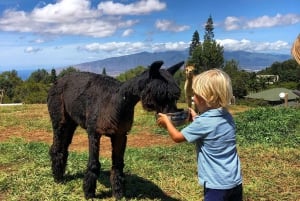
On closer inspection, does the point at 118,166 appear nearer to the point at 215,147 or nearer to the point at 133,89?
the point at 133,89

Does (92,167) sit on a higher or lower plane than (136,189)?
higher

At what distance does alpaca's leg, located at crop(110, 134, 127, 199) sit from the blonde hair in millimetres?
2502

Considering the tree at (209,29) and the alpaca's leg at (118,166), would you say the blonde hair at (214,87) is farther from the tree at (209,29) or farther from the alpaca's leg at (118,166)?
the tree at (209,29)

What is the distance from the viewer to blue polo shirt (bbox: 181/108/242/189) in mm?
3467

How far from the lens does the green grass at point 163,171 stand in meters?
6.12

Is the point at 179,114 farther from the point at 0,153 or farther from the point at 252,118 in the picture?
the point at 252,118

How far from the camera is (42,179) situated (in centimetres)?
680

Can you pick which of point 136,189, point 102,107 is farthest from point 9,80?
point 102,107

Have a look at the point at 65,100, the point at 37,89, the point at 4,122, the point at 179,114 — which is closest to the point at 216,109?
the point at 179,114

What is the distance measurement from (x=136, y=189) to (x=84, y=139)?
17.3 feet

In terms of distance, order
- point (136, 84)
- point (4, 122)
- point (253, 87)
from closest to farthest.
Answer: point (136, 84) < point (4, 122) < point (253, 87)

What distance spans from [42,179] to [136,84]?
2947 millimetres

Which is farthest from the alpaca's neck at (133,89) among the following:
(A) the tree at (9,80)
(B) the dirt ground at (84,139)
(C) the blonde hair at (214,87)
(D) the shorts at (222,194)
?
(A) the tree at (9,80)

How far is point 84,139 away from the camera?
11344 mm
